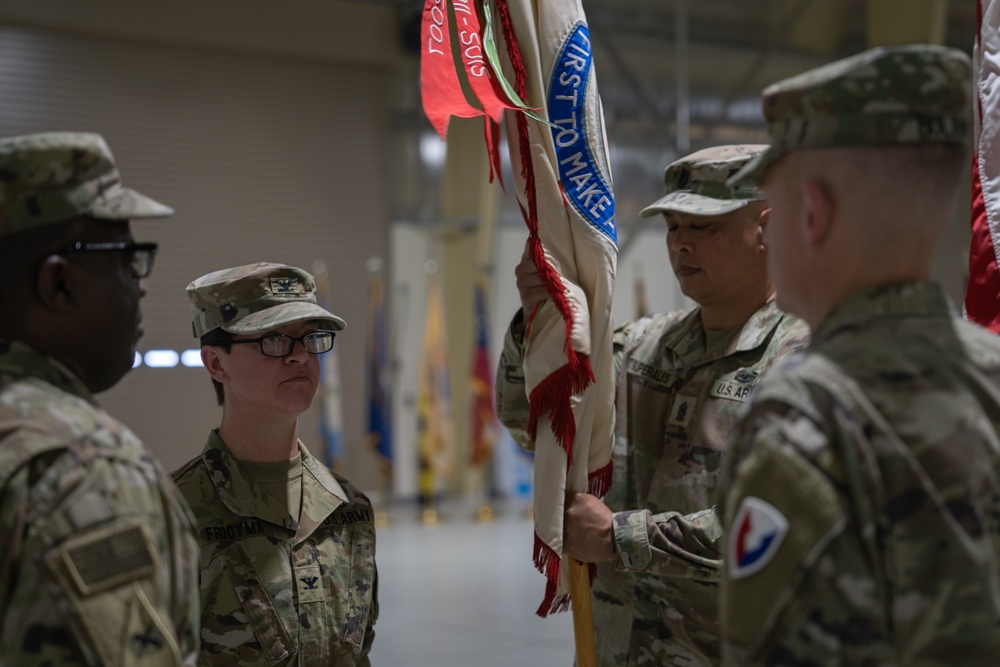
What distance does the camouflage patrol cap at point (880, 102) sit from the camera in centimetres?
121

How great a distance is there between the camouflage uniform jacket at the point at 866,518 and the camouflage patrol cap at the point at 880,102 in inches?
9.2

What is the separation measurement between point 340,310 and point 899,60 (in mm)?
10586

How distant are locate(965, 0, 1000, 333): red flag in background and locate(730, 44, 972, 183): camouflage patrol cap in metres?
1.08

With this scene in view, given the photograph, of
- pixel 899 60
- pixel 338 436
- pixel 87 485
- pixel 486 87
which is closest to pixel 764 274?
pixel 486 87

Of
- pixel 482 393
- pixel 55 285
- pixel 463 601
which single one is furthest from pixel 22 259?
pixel 482 393

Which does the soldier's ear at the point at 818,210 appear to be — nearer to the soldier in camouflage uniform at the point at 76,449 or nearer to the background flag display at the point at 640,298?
the soldier in camouflage uniform at the point at 76,449

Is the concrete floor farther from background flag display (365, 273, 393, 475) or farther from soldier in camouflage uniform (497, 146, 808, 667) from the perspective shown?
soldier in camouflage uniform (497, 146, 808, 667)

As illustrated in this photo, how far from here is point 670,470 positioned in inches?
93.1

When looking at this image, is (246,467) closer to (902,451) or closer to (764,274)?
(764,274)

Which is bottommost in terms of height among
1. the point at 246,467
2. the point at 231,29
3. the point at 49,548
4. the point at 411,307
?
the point at 411,307

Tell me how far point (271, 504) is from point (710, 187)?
1118 millimetres

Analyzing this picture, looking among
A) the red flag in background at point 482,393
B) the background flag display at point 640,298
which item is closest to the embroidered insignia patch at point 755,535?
the background flag display at point 640,298

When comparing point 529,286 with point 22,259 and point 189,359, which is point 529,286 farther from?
point 189,359

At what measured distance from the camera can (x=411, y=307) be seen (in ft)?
39.5
